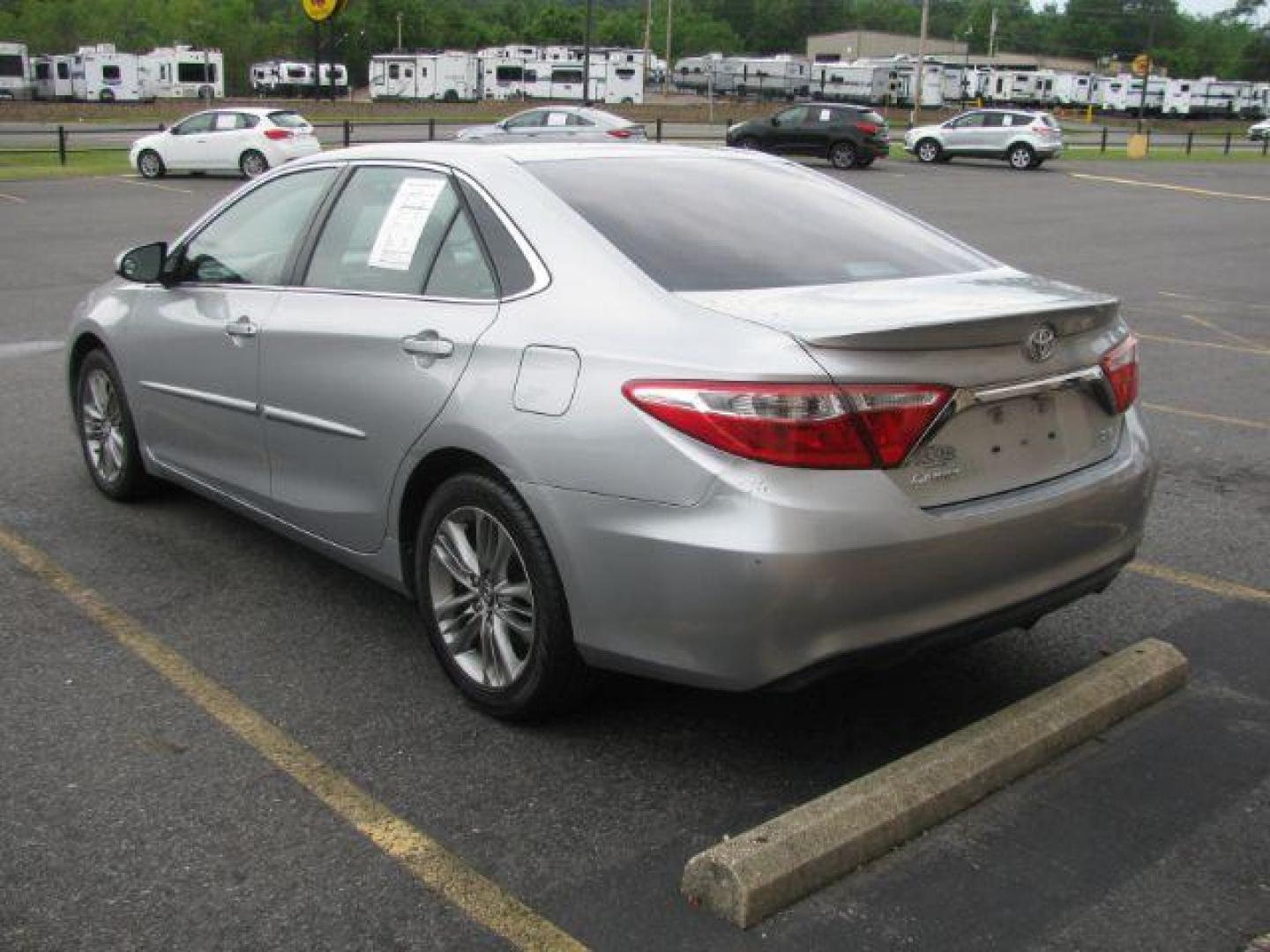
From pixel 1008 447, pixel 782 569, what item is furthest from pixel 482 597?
pixel 1008 447

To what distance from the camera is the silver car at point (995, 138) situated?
3803 centimetres

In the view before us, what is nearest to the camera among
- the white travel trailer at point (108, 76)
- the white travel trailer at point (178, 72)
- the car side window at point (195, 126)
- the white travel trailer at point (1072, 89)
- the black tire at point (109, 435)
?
the black tire at point (109, 435)

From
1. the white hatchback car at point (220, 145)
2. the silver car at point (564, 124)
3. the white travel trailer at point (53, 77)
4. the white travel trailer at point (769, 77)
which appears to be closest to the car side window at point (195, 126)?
the white hatchback car at point (220, 145)

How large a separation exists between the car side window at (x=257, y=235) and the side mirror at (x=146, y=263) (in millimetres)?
89

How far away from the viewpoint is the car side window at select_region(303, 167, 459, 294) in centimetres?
432

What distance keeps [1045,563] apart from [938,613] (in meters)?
0.44

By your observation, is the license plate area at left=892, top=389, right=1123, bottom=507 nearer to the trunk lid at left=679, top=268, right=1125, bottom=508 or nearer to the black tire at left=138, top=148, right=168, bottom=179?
the trunk lid at left=679, top=268, right=1125, bottom=508

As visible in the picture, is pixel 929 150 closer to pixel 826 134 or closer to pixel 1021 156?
pixel 1021 156

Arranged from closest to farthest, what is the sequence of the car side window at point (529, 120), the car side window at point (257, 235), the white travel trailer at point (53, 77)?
the car side window at point (257, 235) < the car side window at point (529, 120) < the white travel trailer at point (53, 77)

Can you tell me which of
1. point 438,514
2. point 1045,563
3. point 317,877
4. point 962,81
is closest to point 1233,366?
point 1045,563

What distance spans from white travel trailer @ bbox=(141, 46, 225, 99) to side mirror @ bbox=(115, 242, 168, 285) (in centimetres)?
6403

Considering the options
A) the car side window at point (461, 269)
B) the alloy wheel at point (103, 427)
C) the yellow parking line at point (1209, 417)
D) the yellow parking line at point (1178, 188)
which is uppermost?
the car side window at point (461, 269)

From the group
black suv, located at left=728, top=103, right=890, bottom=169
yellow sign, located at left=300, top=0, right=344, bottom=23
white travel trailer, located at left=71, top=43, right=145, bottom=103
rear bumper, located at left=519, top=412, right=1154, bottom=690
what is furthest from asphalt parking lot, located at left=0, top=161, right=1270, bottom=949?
white travel trailer, located at left=71, top=43, right=145, bottom=103

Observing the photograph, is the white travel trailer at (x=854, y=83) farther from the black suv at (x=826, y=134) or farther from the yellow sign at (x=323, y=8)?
the yellow sign at (x=323, y=8)
